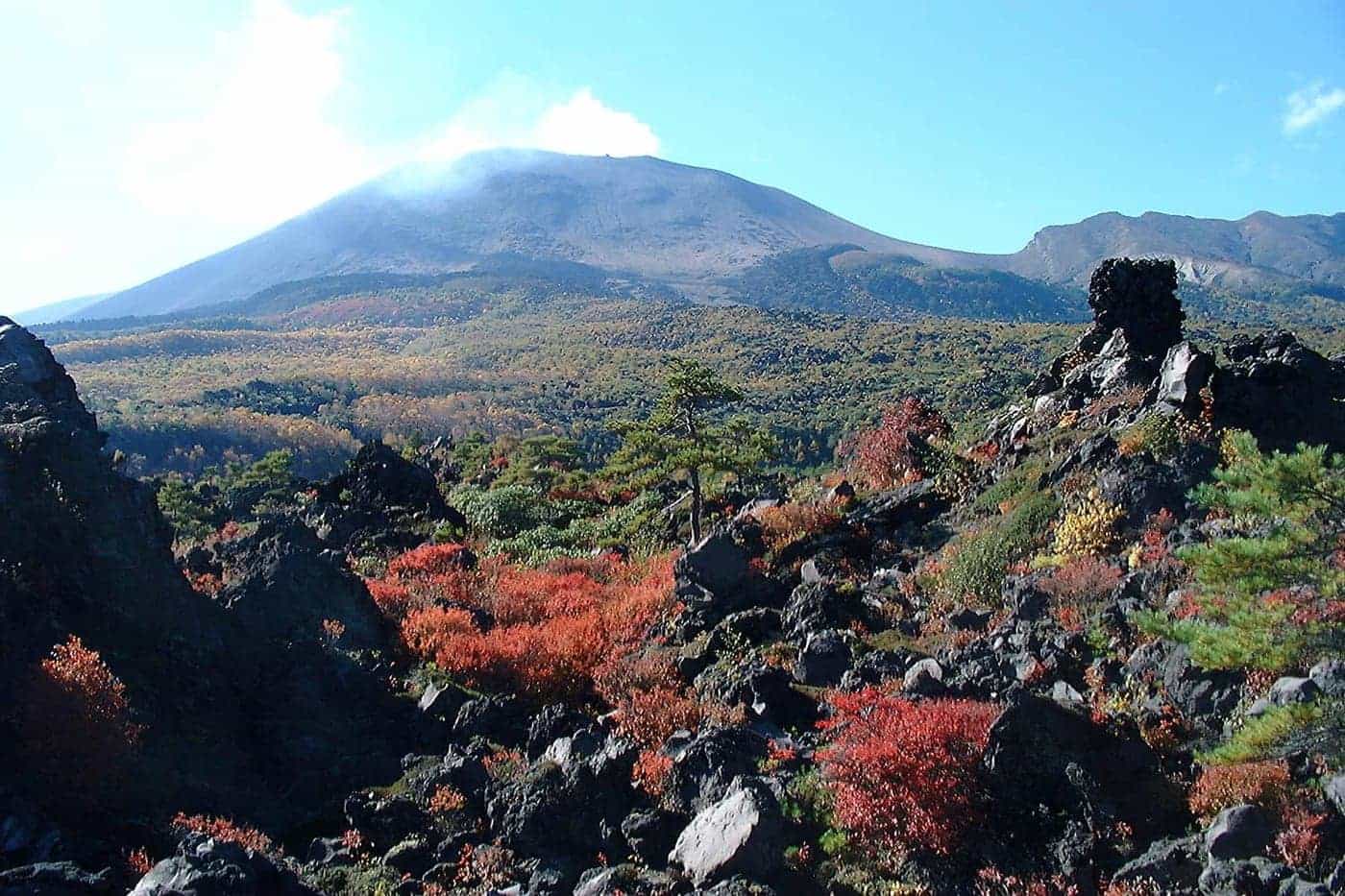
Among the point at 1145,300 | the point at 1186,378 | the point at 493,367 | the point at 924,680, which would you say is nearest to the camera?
the point at 924,680

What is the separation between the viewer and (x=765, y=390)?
66.4 metres

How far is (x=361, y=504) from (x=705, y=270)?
154708 millimetres

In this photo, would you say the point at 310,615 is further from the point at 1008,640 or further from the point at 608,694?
the point at 1008,640

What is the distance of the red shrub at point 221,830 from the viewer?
730 cm

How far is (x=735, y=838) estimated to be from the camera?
713 cm

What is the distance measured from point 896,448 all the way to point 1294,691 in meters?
11.2

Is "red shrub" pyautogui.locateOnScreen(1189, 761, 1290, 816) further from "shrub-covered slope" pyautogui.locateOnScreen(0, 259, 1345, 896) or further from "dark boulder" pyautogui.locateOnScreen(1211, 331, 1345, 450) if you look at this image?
"dark boulder" pyautogui.locateOnScreen(1211, 331, 1345, 450)

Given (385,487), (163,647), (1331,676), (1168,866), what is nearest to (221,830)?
(163,647)

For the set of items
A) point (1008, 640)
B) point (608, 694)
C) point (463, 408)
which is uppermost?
point (1008, 640)

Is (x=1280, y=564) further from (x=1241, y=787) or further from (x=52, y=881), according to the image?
(x=52, y=881)

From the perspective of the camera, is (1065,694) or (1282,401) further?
(1282,401)

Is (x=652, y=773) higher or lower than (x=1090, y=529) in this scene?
lower

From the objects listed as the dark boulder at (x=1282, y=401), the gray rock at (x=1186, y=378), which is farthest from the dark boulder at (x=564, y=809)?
the dark boulder at (x=1282, y=401)

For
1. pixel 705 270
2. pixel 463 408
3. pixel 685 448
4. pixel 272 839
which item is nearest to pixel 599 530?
pixel 685 448
